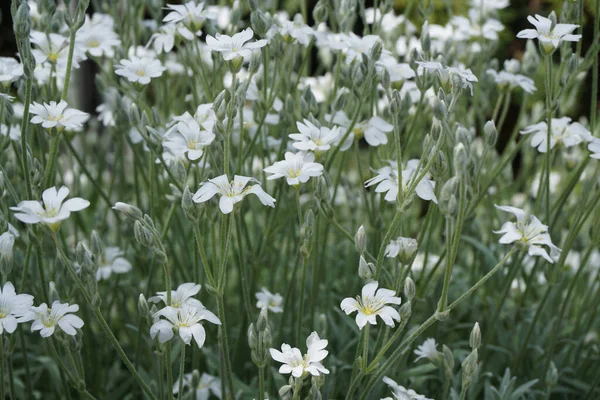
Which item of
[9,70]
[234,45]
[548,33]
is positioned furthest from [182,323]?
[548,33]

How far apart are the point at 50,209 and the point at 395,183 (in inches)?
27.9

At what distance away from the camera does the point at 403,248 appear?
1463 mm

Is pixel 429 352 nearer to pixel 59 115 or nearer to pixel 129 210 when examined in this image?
pixel 129 210

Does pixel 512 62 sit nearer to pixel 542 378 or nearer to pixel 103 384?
pixel 542 378

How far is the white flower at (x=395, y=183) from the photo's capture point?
1444mm

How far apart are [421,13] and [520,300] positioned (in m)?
0.87

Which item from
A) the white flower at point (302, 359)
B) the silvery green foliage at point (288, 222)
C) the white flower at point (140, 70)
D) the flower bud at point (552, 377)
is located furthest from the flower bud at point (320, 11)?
the flower bud at point (552, 377)

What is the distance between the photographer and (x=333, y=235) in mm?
3184

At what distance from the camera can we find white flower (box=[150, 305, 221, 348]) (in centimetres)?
133

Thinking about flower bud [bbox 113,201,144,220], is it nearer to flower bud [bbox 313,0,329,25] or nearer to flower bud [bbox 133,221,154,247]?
flower bud [bbox 133,221,154,247]

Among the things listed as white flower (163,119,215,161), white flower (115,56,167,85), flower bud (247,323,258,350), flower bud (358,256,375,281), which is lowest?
flower bud (247,323,258,350)

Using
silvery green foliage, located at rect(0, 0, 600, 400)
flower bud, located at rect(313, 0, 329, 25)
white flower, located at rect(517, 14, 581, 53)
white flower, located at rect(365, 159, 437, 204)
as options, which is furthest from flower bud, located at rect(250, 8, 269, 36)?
white flower, located at rect(517, 14, 581, 53)

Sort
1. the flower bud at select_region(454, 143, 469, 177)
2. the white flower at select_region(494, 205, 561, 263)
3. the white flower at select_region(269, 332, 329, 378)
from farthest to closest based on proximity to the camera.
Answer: the white flower at select_region(494, 205, 561, 263), the white flower at select_region(269, 332, 329, 378), the flower bud at select_region(454, 143, 469, 177)

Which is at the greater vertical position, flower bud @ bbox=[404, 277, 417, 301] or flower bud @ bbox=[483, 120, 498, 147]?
flower bud @ bbox=[483, 120, 498, 147]
